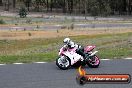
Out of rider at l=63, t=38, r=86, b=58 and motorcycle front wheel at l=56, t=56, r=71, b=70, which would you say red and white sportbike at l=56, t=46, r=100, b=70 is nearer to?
motorcycle front wheel at l=56, t=56, r=71, b=70

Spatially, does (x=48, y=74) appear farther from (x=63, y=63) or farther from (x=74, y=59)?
(x=74, y=59)

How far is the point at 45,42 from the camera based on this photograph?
37062mm

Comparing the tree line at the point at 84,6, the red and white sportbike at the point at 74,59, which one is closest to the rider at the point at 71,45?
the red and white sportbike at the point at 74,59

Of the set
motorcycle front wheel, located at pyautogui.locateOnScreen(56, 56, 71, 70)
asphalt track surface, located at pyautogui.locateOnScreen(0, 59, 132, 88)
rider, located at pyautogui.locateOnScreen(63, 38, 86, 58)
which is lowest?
asphalt track surface, located at pyautogui.locateOnScreen(0, 59, 132, 88)

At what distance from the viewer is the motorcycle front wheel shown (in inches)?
552

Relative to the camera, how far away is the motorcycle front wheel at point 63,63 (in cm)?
1402

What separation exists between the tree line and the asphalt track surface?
70.5 metres

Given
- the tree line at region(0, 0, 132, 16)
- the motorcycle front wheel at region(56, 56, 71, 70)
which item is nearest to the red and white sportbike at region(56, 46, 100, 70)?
the motorcycle front wheel at region(56, 56, 71, 70)

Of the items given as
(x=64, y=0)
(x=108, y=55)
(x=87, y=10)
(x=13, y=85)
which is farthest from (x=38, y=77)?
(x=64, y=0)

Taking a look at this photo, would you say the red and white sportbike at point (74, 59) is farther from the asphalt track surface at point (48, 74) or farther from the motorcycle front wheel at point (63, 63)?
the asphalt track surface at point (48, 74)

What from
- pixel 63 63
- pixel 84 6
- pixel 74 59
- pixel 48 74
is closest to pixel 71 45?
pixel 74 59

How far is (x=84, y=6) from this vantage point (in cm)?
9169

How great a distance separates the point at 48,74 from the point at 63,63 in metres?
1.26

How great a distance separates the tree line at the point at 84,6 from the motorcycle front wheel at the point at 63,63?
232 feet
